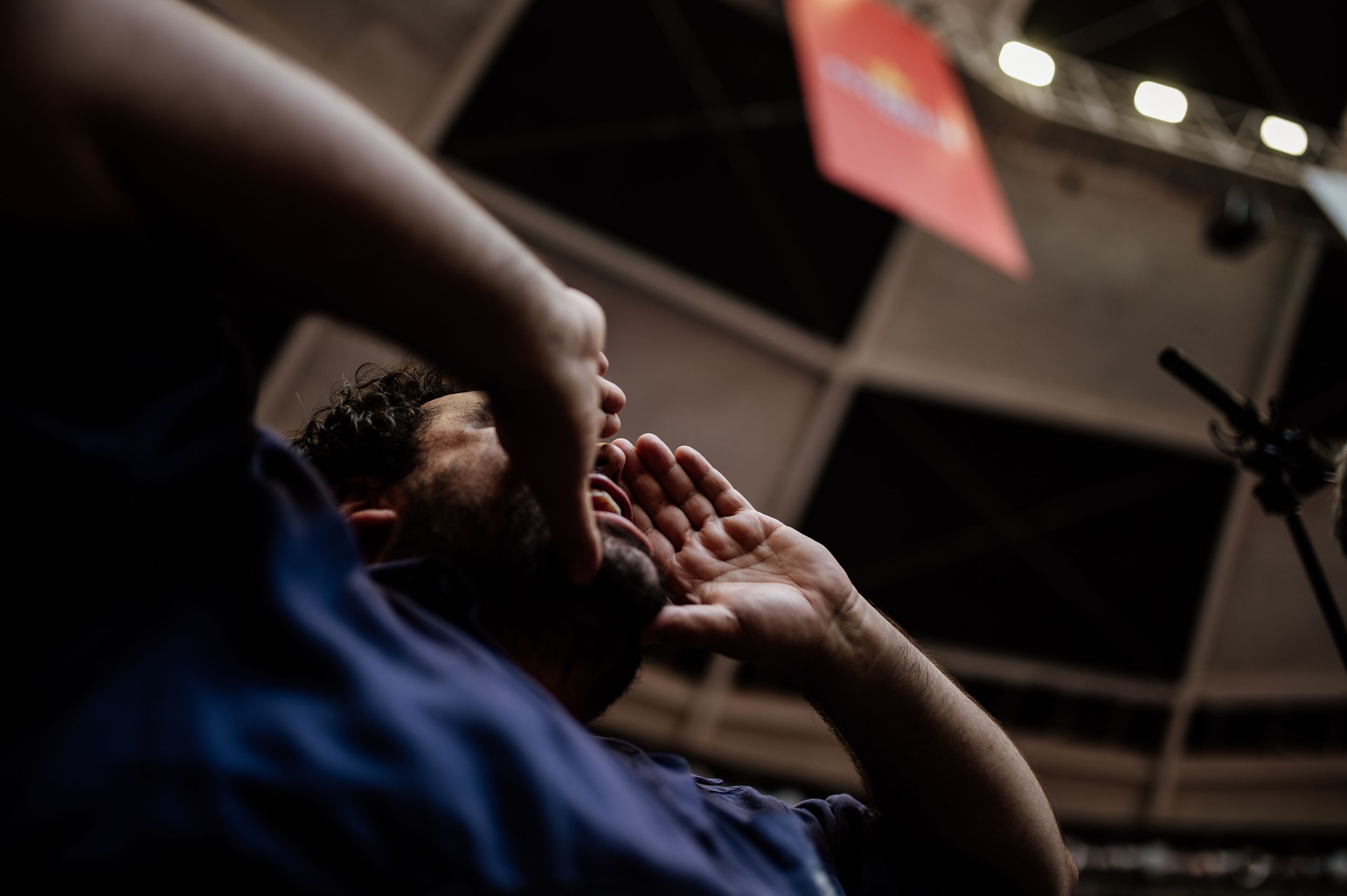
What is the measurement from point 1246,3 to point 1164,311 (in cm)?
232

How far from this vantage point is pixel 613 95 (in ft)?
20.4

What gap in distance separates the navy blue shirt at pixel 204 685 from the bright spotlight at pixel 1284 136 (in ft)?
26.0

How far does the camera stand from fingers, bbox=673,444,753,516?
1616 mm

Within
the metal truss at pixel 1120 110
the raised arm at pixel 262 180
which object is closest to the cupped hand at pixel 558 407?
the raised arm at pixel 262 180

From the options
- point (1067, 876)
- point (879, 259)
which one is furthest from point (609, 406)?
point (879, 259)

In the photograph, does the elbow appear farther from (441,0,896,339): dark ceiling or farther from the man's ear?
(441,0,896,339): dark ceiling

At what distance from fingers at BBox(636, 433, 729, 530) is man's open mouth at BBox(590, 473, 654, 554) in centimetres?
8

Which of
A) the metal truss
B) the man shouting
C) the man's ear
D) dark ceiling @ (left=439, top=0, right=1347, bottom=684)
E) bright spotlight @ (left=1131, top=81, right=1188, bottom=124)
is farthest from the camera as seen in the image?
bright spotlight @ (left=1131, top=81, right=1188, bottom=124)

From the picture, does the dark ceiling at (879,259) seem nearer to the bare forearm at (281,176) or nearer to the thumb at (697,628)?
the thumb at (697,628)

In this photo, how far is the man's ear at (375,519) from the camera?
131 centimetres

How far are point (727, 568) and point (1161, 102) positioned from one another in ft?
22.7

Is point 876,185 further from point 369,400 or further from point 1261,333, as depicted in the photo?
point 1261,333

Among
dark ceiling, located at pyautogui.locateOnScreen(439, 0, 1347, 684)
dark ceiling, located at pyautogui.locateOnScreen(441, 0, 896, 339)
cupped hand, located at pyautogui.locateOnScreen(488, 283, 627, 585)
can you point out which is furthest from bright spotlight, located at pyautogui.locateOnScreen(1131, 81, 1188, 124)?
cupped hand, located at pyautogui.locateOnScreen(488, 283, 627, 585)

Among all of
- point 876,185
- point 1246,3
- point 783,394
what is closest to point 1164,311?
point 1246,3
